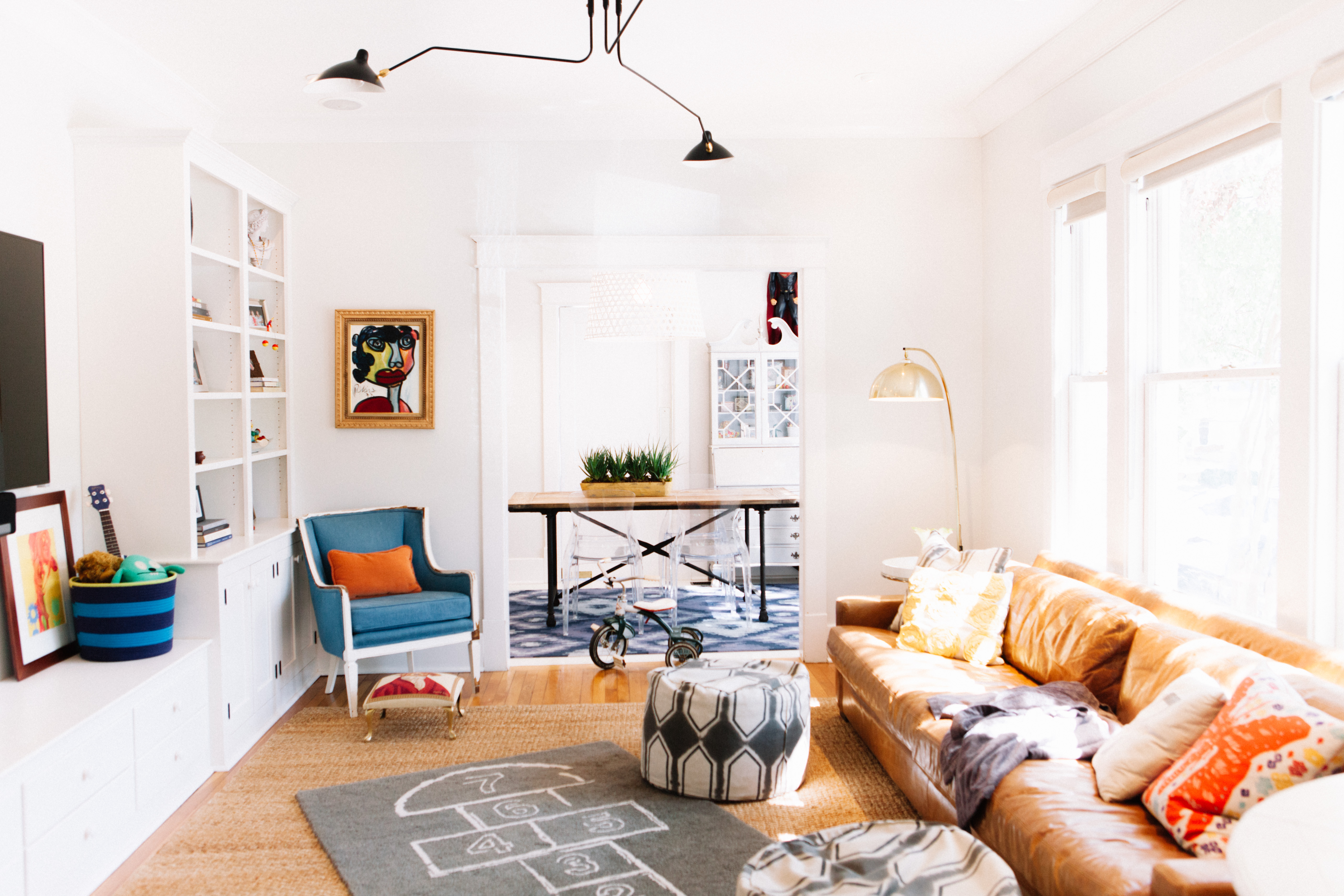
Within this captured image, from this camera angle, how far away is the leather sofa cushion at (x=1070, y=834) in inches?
75.9

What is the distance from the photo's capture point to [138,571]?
3.28 meters

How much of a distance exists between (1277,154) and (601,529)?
3839mm

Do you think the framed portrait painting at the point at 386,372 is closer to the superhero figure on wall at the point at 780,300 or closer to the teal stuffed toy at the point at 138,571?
the teal stuffed toy at the point at 138,571

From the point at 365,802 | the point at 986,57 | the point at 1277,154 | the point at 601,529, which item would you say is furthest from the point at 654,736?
the point at 986,57

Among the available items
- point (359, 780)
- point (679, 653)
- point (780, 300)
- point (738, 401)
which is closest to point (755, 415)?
point (738, 401)

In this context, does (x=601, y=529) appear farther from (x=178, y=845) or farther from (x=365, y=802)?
(x=178, y=845)

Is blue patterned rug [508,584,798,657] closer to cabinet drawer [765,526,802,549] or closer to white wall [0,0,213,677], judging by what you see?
cabinet drawer [765,526,802,549]

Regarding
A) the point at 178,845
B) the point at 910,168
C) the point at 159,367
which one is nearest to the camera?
the point at 178,845

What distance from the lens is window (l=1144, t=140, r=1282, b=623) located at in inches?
111

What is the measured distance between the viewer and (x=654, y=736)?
10.8 ft

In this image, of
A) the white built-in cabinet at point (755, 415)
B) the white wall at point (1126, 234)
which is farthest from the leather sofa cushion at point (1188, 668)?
the white built-in cabinet at point (755, 415)

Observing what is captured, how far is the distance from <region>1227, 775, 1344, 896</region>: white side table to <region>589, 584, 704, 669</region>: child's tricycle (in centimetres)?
356

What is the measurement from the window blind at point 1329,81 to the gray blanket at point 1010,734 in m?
1.83

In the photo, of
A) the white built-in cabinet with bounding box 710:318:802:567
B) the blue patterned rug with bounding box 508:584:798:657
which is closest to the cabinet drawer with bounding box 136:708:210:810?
the blue patterned rug with bounding box 508:584:798:657
